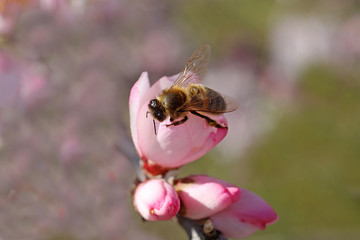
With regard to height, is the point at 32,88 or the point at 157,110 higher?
the point at 32,88

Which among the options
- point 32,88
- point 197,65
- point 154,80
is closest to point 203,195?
point 197,65

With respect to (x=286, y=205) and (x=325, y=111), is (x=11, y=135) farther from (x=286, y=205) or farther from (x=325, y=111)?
(x=325, y=111)

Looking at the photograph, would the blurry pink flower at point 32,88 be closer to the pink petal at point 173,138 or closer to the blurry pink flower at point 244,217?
the pink petal at point 173,138

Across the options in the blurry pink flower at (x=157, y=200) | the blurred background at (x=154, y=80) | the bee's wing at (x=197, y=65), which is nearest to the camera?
the blurry pink flower at (x=157, y=200)

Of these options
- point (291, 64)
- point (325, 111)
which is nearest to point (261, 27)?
point (291, 64)

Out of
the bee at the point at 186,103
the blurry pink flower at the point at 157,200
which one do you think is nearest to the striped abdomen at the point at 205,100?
the bee at the point at 186,103

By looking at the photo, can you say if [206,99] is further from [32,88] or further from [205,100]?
[32,88]
